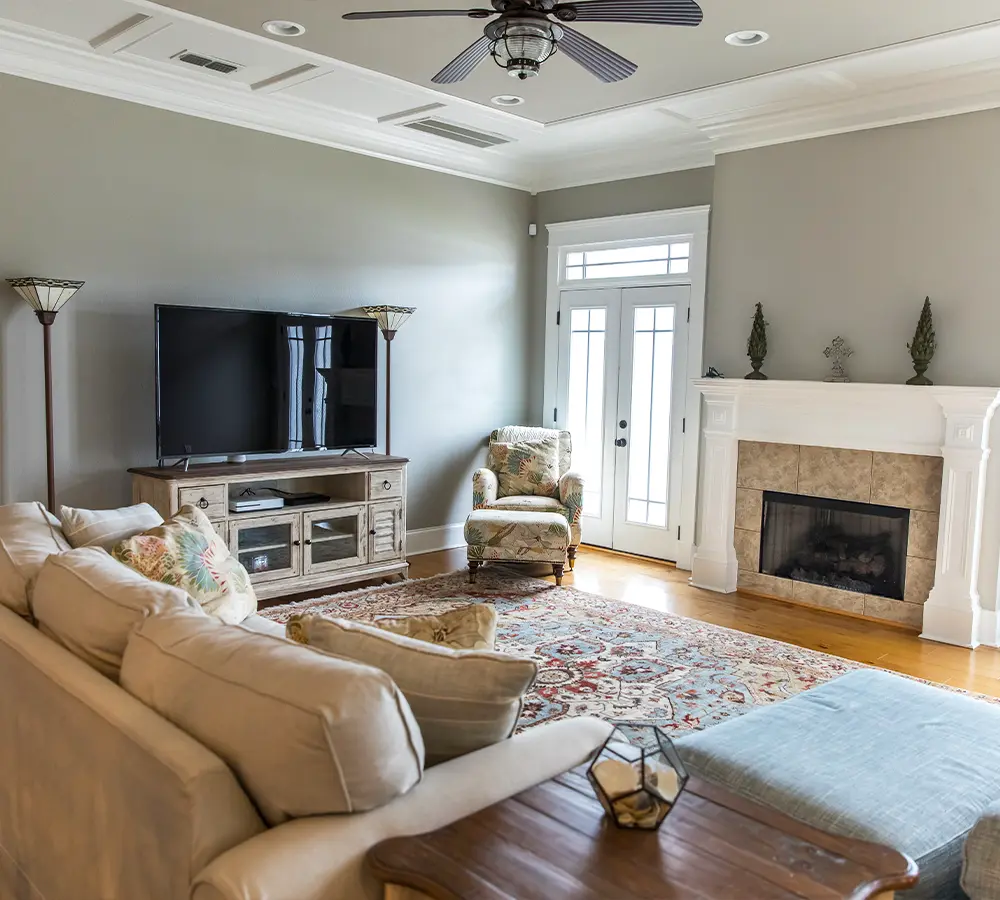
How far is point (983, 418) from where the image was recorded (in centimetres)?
462

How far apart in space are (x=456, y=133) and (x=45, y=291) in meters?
2.88

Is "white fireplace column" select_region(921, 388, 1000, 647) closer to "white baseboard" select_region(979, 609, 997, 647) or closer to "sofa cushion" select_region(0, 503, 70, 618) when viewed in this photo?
"white baseboard" select_region(979, 609, 997, 647)

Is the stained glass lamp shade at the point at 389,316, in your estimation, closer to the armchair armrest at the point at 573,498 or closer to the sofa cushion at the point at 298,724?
the armchair armrest at the point at 573,498

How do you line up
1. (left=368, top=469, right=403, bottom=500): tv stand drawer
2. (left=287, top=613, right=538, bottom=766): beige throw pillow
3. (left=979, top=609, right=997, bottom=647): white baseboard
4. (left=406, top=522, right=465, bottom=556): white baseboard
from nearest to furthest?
(left=287, top=613, right=538, bottom=766): beige throw pillow, (left=979, top=609, right=997, bottom=647): white baseboard, (left=368, top=469, right=403, bottom=500): tv stand drawer, (left=406, top=522, right=465, bottom=556): white baseboard

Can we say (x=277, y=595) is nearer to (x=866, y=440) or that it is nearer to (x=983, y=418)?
(x=866, y=440)

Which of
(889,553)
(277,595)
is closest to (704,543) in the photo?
(889,553)

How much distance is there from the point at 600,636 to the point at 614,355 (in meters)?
2.68

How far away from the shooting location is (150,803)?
151 centimetres

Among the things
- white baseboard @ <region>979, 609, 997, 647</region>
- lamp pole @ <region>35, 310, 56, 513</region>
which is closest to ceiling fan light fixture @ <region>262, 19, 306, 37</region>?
lamp pole @ <region>35, 310, 56, 513</region>

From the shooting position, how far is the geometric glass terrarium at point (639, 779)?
5.00 feet

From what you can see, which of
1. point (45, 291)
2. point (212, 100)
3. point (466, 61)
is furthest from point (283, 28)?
point (45, 291)

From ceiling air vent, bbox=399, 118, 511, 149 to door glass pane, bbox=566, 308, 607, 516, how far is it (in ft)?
4.82

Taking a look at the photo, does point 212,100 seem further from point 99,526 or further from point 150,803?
point 150,803

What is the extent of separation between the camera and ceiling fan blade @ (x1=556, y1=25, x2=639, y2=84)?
3.24 metres
